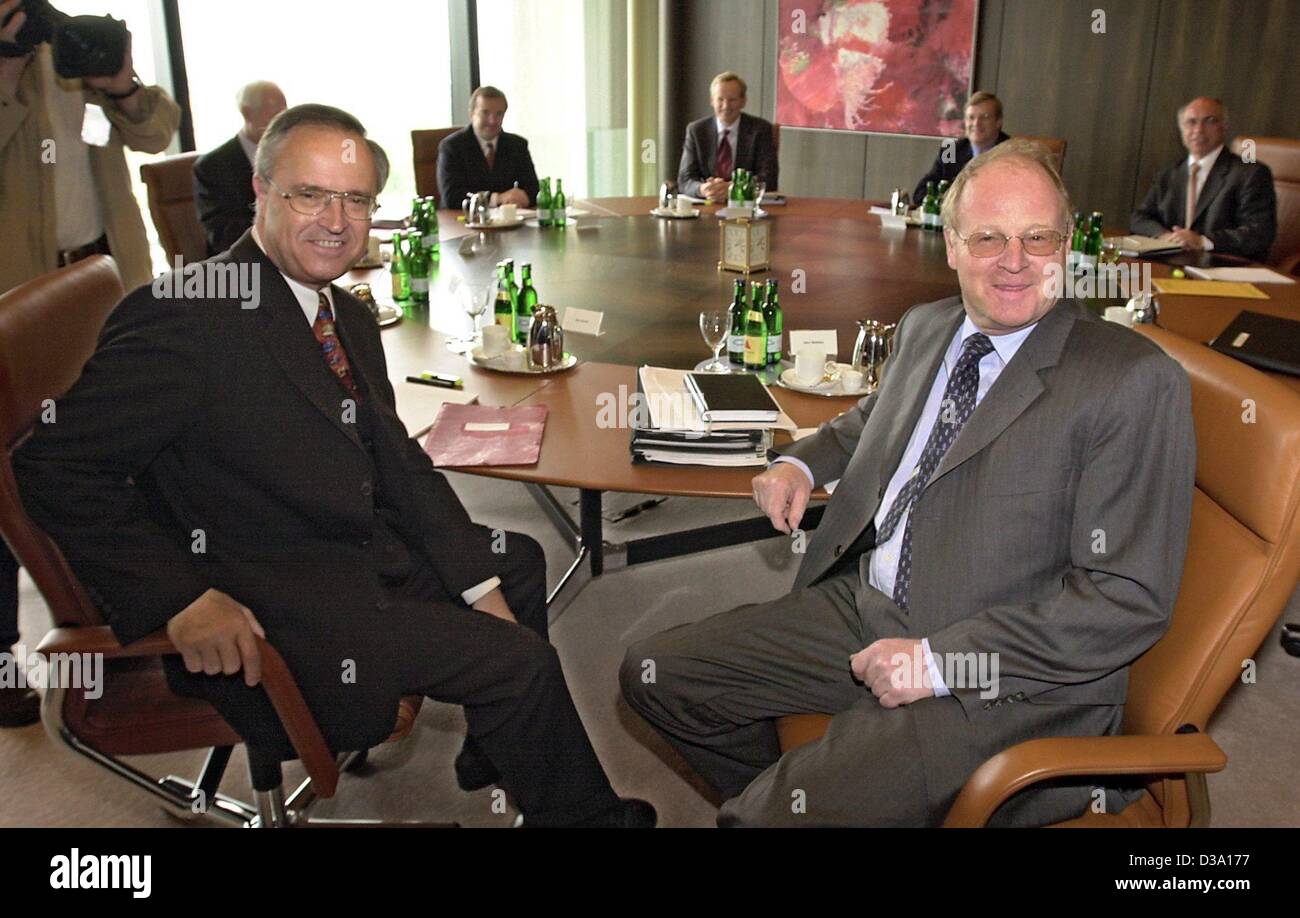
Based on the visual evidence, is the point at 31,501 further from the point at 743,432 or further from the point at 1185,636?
the point at 1185,636

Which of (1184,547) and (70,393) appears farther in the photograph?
(70,393)

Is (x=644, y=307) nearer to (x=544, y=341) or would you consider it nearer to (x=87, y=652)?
(x=544, y=341)

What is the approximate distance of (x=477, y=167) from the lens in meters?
5.36

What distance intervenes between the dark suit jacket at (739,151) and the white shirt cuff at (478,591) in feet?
13.4

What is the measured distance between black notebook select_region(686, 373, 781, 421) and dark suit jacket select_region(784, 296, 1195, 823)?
534mm

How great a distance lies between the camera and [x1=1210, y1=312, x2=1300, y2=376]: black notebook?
2.72 m

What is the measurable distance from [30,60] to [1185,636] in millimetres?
3442

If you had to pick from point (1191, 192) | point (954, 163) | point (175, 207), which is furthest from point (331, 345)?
point (954, 163)

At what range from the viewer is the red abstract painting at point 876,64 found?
6641mm

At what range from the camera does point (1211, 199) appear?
444 cm

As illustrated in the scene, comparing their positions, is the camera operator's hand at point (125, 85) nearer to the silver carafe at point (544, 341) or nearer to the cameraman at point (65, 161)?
the cameraman at point (65, 161)
